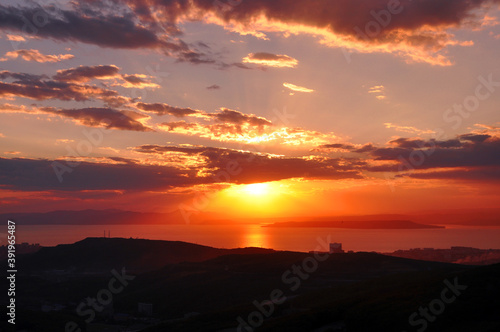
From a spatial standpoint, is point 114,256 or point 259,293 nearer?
point 259,293

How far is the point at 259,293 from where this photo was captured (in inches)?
3113

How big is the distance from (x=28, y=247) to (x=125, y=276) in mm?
105846

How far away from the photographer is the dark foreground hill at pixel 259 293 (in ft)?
137

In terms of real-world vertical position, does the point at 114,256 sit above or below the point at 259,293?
above

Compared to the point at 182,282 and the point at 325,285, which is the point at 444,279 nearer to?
the point at 325,285

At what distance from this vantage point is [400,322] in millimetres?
38875

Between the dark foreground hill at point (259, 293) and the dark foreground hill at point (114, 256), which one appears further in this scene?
the dark foreground hill at point (114, 256)

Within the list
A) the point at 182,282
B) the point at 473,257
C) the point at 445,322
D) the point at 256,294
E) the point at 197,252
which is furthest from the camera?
the point at 473,257

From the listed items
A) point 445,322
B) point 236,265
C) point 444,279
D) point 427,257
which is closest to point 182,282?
point 236,265

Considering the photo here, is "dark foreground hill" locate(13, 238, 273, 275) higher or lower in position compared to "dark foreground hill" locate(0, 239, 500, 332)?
higher

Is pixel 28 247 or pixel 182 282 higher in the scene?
pixel 28 247

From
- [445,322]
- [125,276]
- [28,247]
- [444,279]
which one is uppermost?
[28,247]

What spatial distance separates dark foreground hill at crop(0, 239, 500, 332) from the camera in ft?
137

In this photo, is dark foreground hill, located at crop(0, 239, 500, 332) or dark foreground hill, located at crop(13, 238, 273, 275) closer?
dark foreground hill, located at crop(0, 239, 500, 332)
